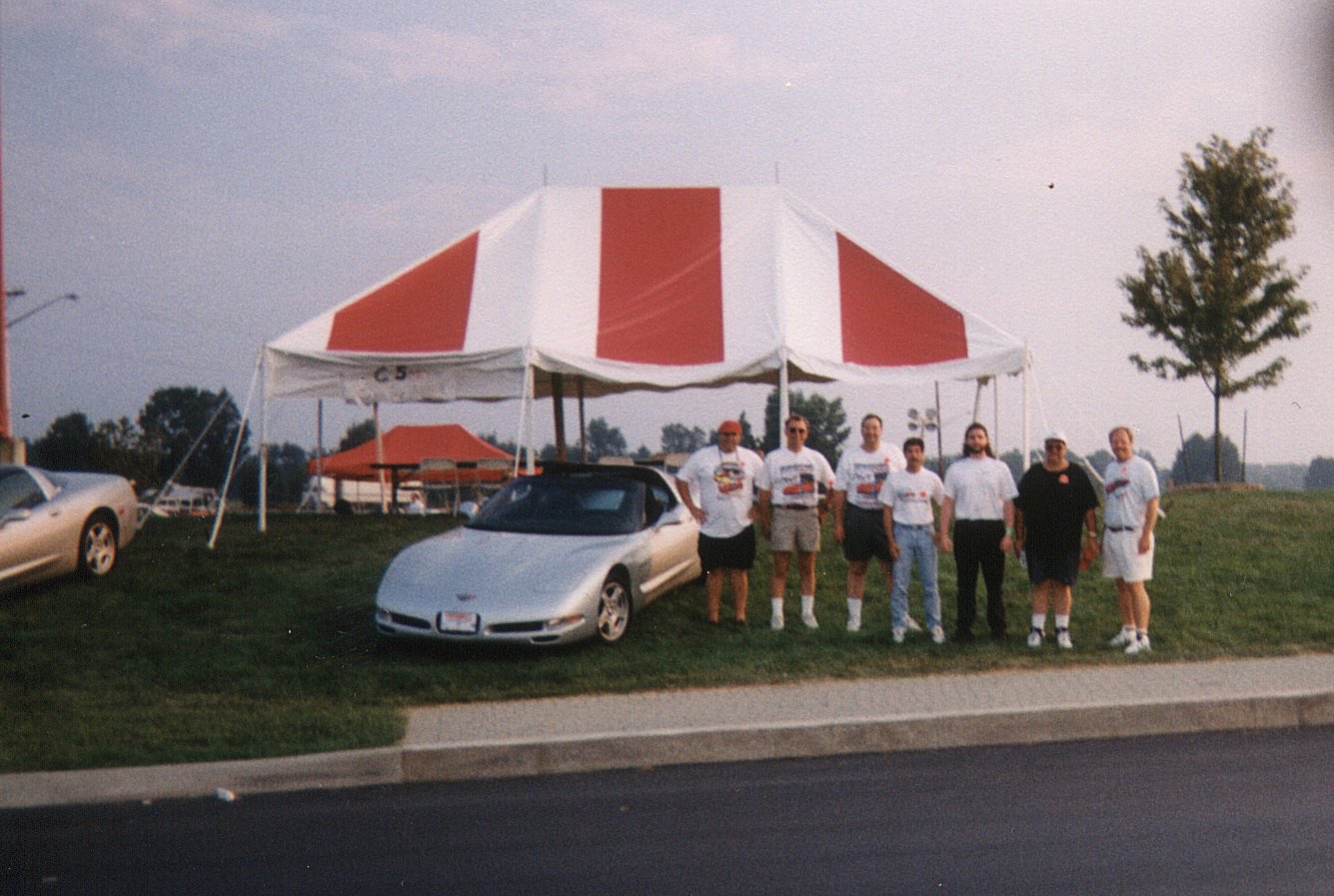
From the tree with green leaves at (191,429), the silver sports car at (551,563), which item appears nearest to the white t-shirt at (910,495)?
the silver sports car at (551,563)

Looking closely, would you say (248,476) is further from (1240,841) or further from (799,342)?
(1240,841)

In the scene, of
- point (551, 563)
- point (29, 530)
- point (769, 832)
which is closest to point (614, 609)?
point (551, 563)

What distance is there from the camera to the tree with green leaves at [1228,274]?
22234mm

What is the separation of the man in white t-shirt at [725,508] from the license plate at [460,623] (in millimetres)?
2325

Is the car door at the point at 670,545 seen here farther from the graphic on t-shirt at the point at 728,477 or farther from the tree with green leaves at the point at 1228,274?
the tree with green leaves at the point at 1228,274

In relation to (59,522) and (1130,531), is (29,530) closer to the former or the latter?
(59,522)

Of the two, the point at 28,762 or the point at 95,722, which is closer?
the point at 28,762

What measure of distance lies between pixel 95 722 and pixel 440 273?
743 cm

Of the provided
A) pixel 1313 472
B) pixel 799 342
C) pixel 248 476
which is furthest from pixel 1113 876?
pixel 1313 472

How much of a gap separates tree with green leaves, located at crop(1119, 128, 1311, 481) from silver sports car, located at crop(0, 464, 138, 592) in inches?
714

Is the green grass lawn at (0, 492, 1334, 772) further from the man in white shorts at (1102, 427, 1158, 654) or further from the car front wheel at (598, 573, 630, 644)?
the man in white shorts at (1102, 427, 1158, 654)

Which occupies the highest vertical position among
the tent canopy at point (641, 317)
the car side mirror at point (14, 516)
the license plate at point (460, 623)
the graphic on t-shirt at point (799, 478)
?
the tent canopy at point (641, 317)

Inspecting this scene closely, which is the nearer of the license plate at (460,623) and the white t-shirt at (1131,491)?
the license plate at (460,623)

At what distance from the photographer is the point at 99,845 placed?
523 cm
